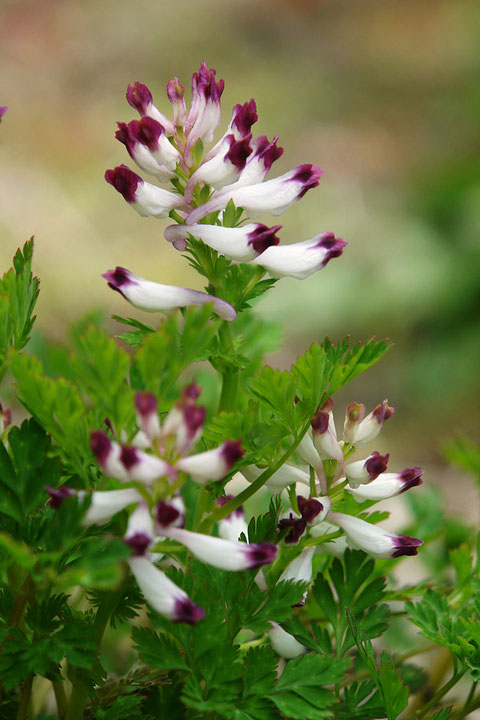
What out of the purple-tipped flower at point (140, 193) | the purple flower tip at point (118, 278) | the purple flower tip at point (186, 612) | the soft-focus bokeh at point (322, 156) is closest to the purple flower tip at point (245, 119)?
the purple-tipped flower at point (140, 193)

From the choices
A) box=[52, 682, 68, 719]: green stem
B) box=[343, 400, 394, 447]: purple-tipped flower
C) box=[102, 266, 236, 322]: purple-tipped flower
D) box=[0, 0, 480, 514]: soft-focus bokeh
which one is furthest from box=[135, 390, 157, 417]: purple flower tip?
box=[0, 0, 480, 514]: soft-focus bokeh

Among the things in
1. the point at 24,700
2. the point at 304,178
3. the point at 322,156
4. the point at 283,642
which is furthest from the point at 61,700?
the point at 322,156

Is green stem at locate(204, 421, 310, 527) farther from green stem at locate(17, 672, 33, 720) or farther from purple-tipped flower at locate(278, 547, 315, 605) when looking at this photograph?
green stem at locate(17, 672, 33, 720)

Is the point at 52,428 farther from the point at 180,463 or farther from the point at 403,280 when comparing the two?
A: the point at 403,280

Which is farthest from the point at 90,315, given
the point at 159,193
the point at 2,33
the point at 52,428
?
the point at 2,33

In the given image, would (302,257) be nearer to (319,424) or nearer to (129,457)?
(319,424)

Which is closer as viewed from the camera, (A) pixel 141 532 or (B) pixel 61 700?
(A) pixel 141 532
